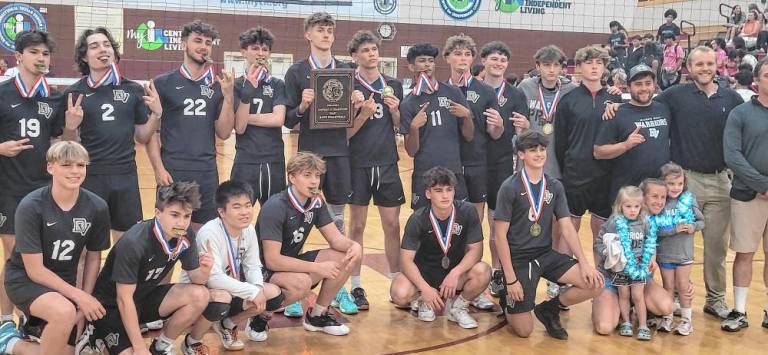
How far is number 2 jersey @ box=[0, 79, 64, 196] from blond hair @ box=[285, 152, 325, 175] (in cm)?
156

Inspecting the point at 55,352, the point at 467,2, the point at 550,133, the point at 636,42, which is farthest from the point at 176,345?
the point at 467,2

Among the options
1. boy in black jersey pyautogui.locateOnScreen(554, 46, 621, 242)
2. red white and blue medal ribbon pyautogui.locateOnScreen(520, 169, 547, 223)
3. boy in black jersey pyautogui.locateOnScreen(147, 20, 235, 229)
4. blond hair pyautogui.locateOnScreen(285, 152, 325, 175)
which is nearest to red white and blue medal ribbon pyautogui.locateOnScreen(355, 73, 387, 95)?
blond hair pyautogui.locateOnScreen(285, 152, 325, 175)

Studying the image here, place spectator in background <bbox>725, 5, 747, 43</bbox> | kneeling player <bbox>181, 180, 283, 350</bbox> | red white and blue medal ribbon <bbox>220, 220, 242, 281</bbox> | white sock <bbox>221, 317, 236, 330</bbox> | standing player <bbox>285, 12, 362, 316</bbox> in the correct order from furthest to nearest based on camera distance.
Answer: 1. spectator in background <bbox>725, 5, 747, 43</bbox>
2. standing player <bbox>285, 12, 362, 316</bbox>
3. white sock <bbox>221, 317, 236, 330</bbox>
4. red white and blue medal ribbon <bbox>220, 220, 242, 281</bbox>
5. kneeling player <bbox>181, 180, 283, 350</bbox>

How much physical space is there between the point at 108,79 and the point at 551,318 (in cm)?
345

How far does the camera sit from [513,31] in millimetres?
23641

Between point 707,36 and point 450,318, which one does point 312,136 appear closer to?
point 450,318

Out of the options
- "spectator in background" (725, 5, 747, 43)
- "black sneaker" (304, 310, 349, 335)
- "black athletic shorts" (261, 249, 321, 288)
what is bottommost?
"black sneaker" (304, 310, 349, 335)

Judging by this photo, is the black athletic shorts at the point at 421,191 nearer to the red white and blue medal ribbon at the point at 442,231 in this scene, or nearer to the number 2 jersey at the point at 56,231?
the red white and blue medal ribbon at the point at 442,231

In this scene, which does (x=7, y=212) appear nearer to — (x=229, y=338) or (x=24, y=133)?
(x=24, y=133)

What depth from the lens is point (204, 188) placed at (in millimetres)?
5527

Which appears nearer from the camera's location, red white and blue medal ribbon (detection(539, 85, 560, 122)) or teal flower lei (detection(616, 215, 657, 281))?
teal flower lei (detection(616, 215, 657, 281))

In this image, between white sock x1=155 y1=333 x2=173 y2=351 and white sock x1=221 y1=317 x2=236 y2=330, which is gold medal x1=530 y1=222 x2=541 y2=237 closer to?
white sock x1=221 y1=317 x2=236 y2=330

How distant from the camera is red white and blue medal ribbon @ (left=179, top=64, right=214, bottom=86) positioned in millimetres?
5523

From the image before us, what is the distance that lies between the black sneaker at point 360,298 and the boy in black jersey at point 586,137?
1.76 m
